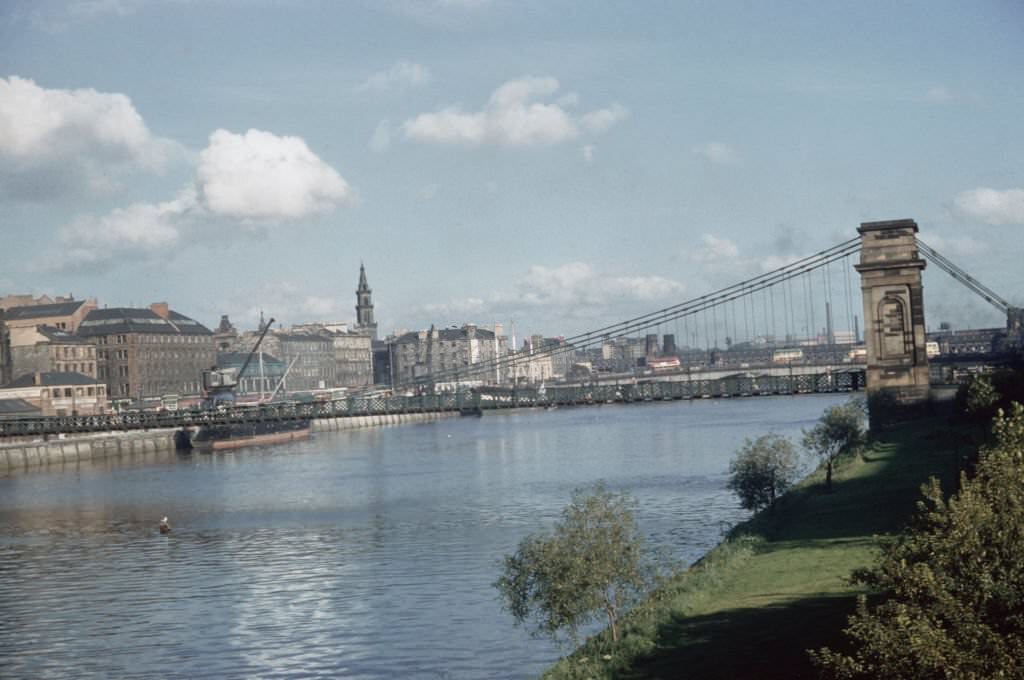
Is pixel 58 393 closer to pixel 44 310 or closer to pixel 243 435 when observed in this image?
pixel 243 435

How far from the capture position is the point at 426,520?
2547 inches

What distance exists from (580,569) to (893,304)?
40.1 meters

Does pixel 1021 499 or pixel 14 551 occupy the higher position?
pixel 1021 499

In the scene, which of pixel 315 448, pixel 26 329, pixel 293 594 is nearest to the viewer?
pixel 293 594

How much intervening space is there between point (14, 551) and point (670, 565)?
36.4m

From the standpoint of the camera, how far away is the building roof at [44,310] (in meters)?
175

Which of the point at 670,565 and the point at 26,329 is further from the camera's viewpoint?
the point at 26,329

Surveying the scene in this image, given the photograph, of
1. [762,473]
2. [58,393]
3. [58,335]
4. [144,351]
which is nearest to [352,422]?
[144,351]

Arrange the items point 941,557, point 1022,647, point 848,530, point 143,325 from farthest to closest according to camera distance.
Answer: point 143,325
point 848,530
point 941,557
point 1022,647

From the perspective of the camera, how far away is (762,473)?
5531 cm

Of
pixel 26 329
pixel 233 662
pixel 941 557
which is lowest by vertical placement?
pixel 233 662

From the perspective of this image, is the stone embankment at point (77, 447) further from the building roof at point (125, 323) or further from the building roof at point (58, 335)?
the building roof at point (125, 323)

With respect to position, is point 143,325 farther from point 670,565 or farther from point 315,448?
point 670,565

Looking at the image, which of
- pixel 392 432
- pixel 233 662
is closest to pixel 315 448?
pixel 392 432
